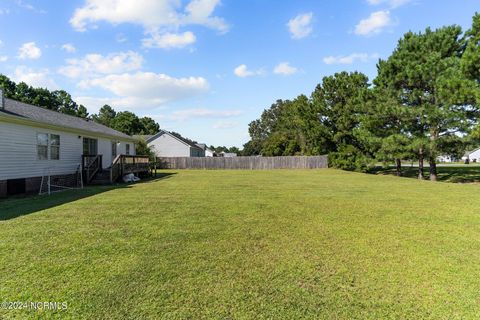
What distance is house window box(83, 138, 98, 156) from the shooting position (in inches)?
577

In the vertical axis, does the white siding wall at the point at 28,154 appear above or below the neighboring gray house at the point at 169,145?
below

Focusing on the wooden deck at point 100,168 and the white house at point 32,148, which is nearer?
the white house at point 32,148

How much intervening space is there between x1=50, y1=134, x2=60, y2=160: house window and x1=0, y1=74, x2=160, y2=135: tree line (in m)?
15.9

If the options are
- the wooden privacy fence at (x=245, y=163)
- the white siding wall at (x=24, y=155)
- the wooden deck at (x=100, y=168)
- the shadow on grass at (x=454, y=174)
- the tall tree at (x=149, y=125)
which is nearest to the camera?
the white siding wall at (x=24, y=155)

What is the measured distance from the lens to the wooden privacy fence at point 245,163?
31.6 meters

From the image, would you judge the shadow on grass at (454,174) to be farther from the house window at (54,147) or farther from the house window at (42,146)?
the house window at (42,146)

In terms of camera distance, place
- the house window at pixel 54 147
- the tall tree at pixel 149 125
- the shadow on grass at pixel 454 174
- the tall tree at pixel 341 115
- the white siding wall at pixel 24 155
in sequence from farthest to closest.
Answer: the tall tree at pixel 149 125
the tall tree at pixel 341 115
the shadow on grass at pixel 454 174
the house window at pixel 54 147
the white siding wall at pixel 24 155

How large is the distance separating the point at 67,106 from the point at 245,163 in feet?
131

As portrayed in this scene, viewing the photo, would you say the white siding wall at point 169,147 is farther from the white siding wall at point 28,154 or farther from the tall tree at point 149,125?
the tall tree at point 149,125

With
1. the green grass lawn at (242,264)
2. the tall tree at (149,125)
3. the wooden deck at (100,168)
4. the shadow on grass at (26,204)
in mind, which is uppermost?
the tall tree at (149,125)

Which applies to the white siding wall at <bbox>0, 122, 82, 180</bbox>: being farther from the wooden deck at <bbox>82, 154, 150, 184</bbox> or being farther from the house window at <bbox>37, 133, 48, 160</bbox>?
the wooden deck at <bbox>82, 154, 150, 184</bbox>

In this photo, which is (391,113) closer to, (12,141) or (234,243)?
(234,243)

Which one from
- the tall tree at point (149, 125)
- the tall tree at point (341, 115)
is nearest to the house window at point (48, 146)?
the tall tree at point (341, 115)

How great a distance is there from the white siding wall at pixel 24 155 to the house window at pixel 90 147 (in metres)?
1.73
